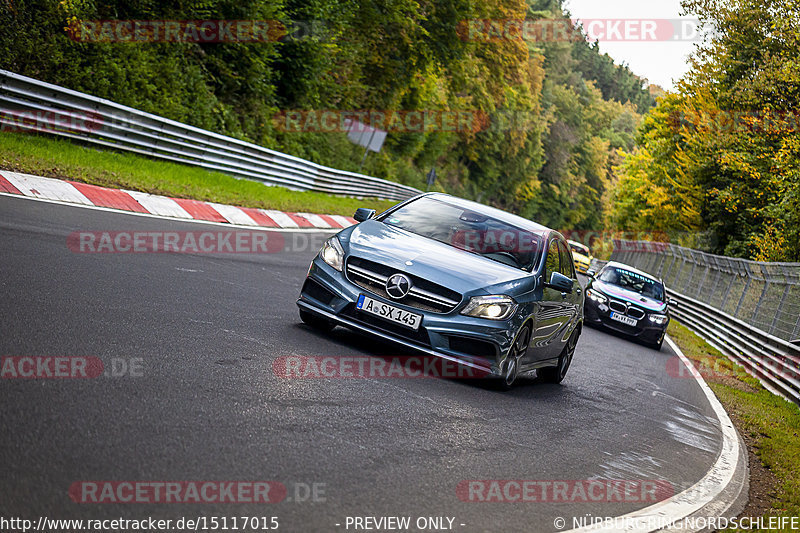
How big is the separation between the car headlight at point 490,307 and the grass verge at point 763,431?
7.88 ft

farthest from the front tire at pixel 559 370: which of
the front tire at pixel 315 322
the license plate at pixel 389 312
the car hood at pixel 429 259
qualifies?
the license plate at pixel 389 312

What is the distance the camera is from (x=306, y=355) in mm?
7434

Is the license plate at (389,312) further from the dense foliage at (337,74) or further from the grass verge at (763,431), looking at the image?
the dense foliage at (337,74)

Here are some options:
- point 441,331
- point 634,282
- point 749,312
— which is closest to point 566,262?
point 441,331

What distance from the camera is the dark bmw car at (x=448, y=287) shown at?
7.75 m

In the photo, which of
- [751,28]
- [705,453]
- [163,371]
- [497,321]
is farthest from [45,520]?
[751,28]

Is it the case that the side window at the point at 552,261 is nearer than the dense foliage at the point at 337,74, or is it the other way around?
the side window at the point at 552,261

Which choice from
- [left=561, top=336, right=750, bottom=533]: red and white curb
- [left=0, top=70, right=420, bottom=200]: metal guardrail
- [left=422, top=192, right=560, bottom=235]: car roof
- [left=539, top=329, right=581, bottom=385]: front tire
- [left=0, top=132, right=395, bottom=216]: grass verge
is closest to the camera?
[left=561, top=336, right=750, bottom=533]: red and white curb

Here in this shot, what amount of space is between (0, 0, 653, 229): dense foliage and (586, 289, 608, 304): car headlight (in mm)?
11377

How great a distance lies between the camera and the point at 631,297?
19.1 m

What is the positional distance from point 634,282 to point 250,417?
1616 cm

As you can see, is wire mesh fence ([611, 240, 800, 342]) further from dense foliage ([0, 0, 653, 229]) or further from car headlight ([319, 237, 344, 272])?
dense foliage ([0, 0, 653, 229])

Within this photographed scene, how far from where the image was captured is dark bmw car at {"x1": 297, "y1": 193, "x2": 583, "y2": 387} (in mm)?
7754

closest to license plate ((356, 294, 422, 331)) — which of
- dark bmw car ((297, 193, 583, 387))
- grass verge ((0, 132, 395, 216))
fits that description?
dark bmw car ((297, 193, 583, 387))
